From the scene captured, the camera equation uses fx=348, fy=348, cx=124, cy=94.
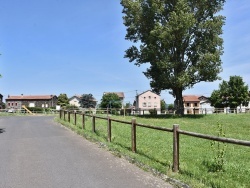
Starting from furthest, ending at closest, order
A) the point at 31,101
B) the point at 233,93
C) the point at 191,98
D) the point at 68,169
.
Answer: the point at 31,101 → the point at 191,98 → the point at 233,93 → the point at 68,169

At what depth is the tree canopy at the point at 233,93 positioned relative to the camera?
85.6 metres

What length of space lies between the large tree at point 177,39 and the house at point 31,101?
100 metres

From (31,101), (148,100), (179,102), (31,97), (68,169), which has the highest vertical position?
(31,97)

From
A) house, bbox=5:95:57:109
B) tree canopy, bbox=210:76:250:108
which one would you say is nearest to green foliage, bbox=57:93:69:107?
house, bbox=5:95:57:109

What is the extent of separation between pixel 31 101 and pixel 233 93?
80.4m

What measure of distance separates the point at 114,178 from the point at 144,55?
3046 centimetres

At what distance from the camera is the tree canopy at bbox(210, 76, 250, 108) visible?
3369 inches

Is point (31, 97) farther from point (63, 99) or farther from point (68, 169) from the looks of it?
point (68, 169)

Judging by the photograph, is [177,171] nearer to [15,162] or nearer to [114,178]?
[114,178]

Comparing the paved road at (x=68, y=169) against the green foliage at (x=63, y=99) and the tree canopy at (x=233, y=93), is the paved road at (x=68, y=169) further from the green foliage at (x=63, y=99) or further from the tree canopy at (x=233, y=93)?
the green foliage at (x=63, y=99)

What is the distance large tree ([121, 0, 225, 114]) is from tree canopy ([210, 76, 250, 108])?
50.7m

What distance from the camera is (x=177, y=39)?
36531mm

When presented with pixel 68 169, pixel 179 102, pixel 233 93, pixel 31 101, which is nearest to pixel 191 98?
pixel 233 93

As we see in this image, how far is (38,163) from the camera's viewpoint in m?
9.21
